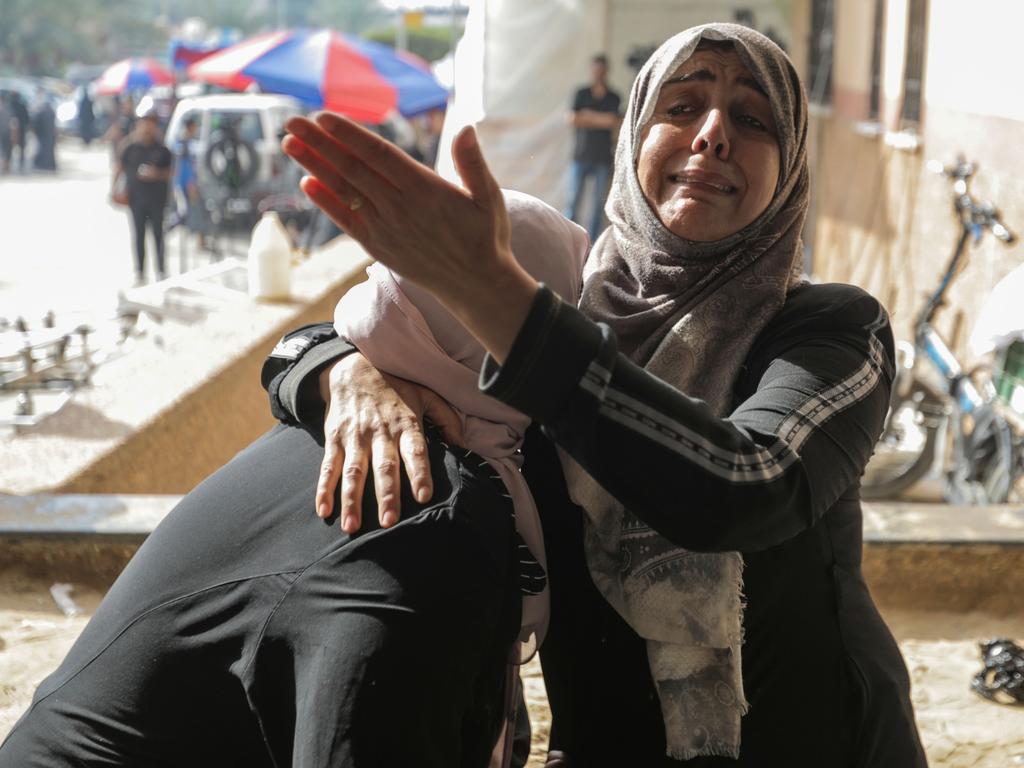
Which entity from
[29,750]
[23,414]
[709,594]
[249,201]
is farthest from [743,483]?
[249,201]

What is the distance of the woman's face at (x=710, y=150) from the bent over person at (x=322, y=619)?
0.27 m

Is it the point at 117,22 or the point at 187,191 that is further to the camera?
the point at 117,22

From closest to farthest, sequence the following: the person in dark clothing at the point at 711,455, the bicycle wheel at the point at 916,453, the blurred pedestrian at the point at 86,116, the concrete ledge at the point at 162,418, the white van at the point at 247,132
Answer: the person in dark clothing at the point at 711,455 → the concrete ledge at the point at 162,418 → the bicycle wheel at the point at 916,453 → the white van at the point at 247,132 → the blurred pedestrian at the point at 86,116

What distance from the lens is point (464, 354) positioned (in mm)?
1830

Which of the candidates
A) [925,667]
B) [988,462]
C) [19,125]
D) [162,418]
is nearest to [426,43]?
[19,125]

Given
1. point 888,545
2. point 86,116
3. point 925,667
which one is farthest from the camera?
point 86,116

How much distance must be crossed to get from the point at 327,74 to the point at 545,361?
1366 centimetres

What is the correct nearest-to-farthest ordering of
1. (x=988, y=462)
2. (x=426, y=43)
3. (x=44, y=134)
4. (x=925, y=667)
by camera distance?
(x=925, y=667) < (x=988, y=462) < (x=44, y=134) < (x=426, y=43)

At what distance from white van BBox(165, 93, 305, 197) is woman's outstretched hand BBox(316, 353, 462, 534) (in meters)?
14.6

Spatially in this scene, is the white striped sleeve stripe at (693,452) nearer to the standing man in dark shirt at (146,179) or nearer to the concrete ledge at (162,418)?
the concrete ledge at (162,418)

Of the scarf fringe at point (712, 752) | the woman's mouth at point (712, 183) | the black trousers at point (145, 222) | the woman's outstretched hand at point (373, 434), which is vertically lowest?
the black trousers at point (145, 222)

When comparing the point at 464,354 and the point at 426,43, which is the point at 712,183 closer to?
the point at 464,354

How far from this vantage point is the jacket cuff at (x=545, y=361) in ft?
4.45

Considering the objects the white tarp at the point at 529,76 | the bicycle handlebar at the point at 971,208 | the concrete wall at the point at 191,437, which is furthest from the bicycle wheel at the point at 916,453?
the white tarp at the point at 529,76
